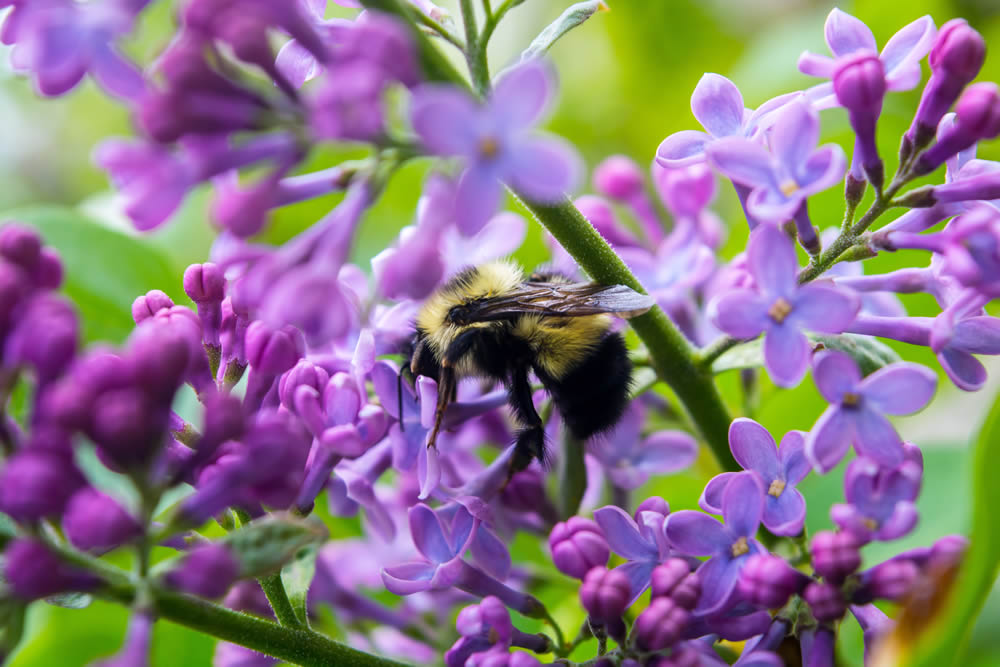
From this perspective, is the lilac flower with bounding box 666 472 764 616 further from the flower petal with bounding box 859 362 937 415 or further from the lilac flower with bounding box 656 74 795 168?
the lilac flower with bounding box 656 74 795 168

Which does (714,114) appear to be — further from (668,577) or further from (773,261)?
(668,577)

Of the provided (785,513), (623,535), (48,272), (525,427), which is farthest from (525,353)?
(48,272)

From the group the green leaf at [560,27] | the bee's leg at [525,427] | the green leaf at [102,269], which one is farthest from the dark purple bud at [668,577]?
the green leaf at [102,269]

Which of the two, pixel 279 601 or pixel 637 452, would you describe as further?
pixel 637 452

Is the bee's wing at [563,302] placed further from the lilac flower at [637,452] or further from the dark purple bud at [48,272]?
the dark purple bud at [48,272]


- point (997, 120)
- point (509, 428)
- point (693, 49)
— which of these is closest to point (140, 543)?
point (509, 428)
